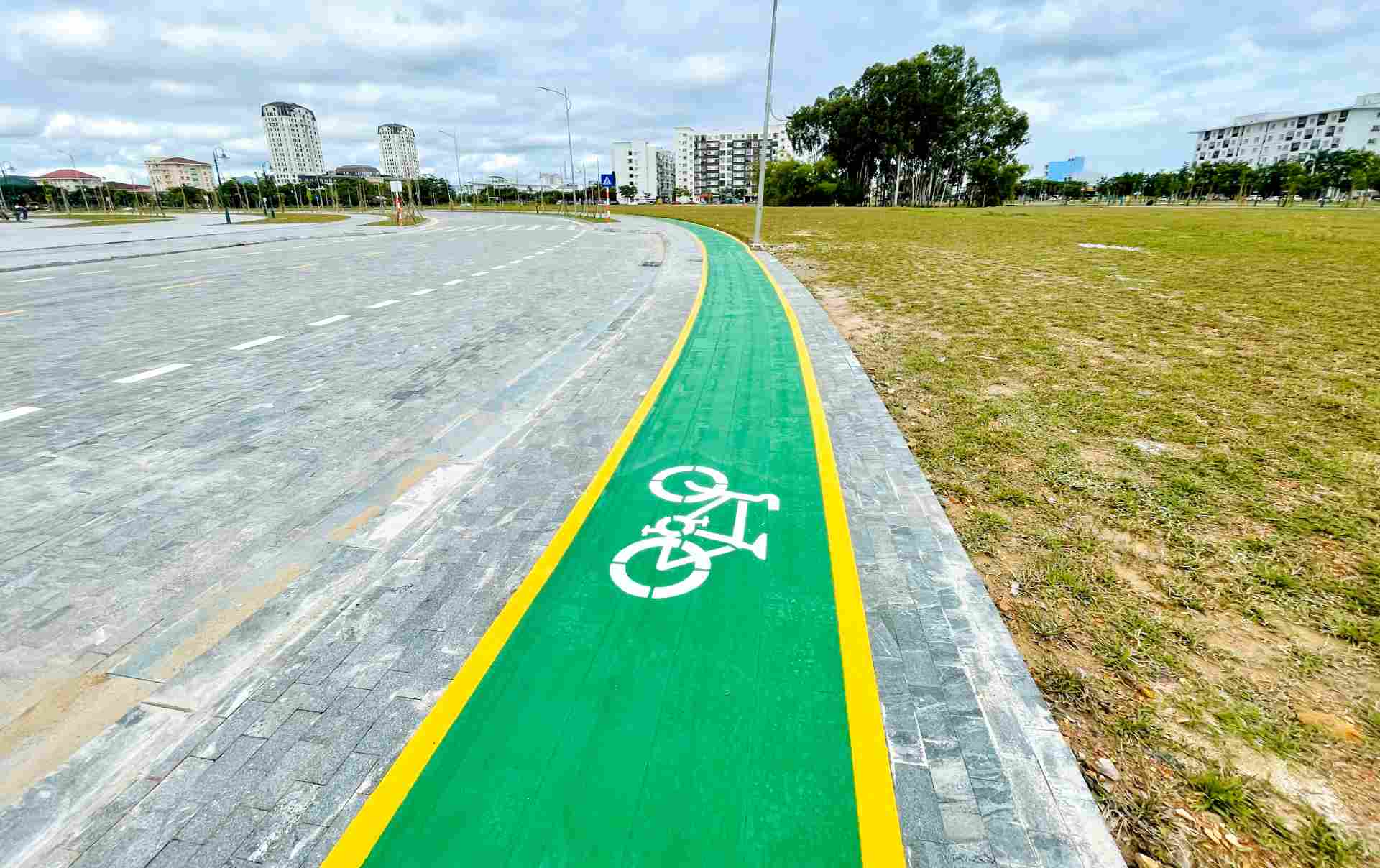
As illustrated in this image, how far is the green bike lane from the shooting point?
221 centimetres

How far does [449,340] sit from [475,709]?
7.44m

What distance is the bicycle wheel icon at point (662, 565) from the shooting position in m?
3.52

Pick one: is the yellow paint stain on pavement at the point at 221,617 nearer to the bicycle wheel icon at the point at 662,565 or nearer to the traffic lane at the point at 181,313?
the bicycle wheel icon at the point at 662,565

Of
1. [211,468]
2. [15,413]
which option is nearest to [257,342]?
[15,413]

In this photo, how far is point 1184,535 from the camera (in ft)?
13.4

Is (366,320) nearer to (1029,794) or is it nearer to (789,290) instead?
(789,290)

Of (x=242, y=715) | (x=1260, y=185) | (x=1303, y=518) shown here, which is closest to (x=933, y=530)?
(x=1303, y=518)

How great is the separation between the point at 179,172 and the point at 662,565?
240852 mm

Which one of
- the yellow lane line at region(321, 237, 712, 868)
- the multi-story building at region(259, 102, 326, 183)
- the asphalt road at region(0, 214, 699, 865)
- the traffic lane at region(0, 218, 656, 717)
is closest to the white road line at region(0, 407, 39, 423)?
the asphalt road at region(0, 214, 699, 865)

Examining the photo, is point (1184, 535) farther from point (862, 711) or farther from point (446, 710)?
point (446, 710)

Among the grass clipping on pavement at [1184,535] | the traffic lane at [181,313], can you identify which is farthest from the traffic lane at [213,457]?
the grass clipping on pavement at [1184,535]

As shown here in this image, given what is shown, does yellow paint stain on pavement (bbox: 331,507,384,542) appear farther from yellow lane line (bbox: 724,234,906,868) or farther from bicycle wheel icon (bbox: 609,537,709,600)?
yellow lane line (bbox: 724,234,906,868)

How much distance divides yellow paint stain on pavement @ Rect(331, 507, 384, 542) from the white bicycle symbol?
5.88ft

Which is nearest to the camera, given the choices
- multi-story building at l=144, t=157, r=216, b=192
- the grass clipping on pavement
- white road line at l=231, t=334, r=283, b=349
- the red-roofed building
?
the grass clipping on pavement
